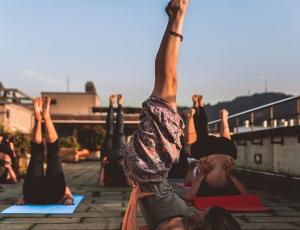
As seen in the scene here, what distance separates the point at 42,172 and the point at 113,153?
2.49 metres

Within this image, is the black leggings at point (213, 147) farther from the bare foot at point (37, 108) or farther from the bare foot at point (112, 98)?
the bare foot at point (112, 98)

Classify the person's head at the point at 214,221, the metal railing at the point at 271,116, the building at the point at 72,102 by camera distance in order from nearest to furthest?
the person's head at the point at 214,221
the metal railing at the point at 271,116
the building at the point at 72,102

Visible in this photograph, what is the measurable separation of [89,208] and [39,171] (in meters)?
0.83

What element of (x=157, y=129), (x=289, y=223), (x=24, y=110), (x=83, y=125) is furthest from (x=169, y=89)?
(x=83, y=125)

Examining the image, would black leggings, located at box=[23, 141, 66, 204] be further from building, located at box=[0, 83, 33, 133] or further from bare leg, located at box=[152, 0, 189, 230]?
building, located at box=[0, 83, 33, 133]

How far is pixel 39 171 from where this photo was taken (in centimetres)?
534

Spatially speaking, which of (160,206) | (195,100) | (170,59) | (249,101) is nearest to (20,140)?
(195,100)

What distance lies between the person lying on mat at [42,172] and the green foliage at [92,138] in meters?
19.3

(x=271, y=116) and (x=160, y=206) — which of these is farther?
(x=271, y=116)

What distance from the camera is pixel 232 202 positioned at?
525 centimetres

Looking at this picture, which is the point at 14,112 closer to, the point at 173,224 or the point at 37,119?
the point at 37,119

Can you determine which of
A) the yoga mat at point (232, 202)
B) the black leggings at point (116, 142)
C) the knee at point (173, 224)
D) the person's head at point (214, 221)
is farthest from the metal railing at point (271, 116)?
Result: the knee at point (173, 224)

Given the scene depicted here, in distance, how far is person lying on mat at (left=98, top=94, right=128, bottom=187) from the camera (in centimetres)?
772

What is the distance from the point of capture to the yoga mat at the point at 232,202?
16.9ft
